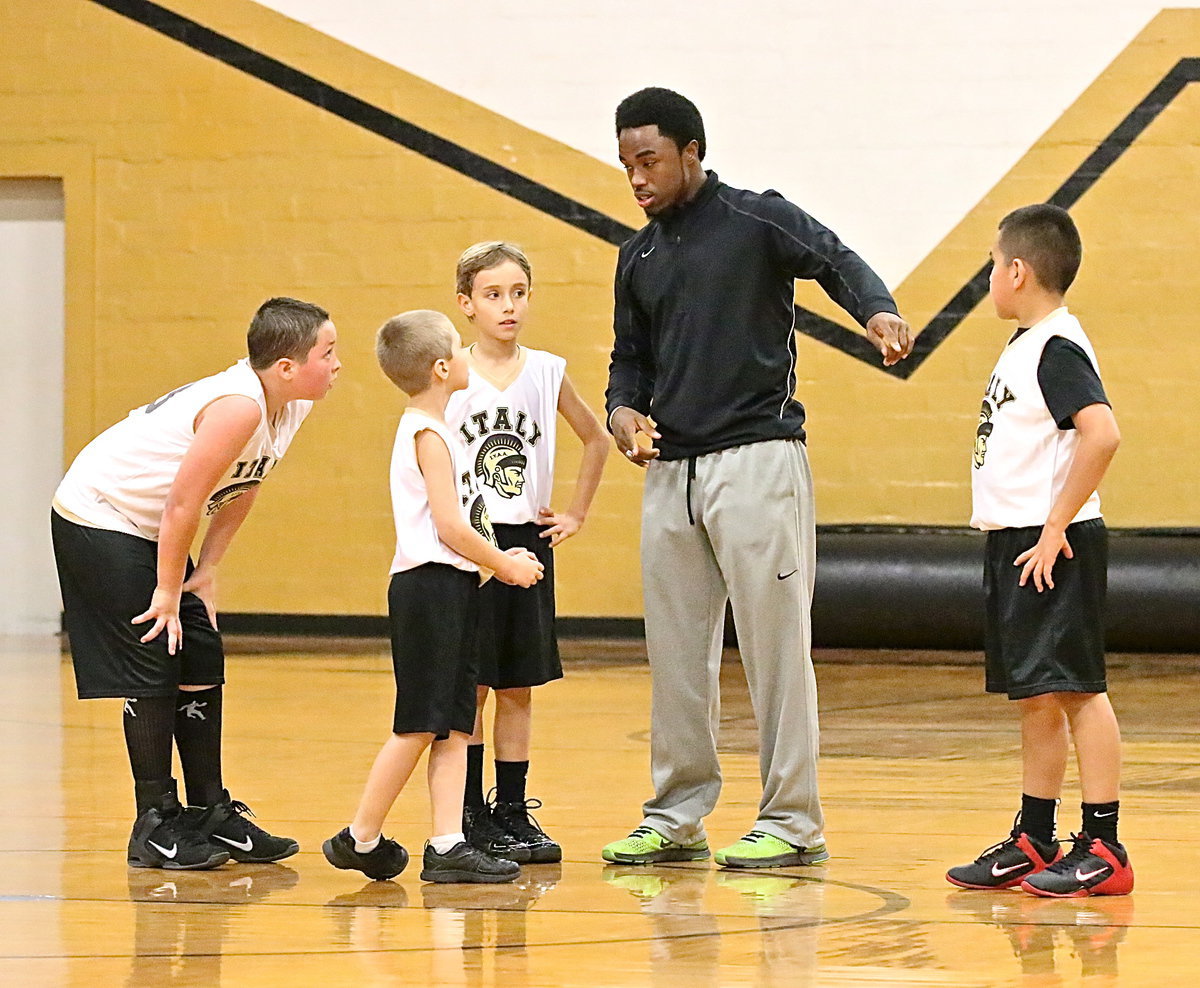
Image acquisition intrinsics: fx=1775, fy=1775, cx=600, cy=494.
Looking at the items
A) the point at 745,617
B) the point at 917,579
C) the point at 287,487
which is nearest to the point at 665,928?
the point at 745,617

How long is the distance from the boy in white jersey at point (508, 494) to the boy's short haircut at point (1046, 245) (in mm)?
1116

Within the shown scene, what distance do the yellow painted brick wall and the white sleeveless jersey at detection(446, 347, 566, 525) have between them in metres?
4.41

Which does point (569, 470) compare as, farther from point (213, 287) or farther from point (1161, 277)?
point (1161, 277)

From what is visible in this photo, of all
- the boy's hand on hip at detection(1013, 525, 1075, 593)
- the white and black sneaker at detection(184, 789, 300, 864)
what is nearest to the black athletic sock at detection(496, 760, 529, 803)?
the white and black sneaker at detection(184, 789, 300, 864)

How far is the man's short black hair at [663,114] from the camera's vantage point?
12.0ft

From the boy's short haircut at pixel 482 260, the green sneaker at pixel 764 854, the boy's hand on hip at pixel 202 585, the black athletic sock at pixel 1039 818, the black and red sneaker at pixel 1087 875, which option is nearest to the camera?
the black and red sneaker at pixel 1087 875

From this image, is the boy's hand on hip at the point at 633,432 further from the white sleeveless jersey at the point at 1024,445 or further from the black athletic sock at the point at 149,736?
the black athletic sock at the point at 149,736

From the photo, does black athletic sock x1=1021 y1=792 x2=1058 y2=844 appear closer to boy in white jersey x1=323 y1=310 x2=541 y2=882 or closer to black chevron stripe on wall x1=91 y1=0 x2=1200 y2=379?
boy in white jersey x1=323 y1=310 x2=541 y2=882

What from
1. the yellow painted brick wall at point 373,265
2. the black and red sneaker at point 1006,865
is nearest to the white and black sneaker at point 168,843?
the black and red sneaker at point 1006,865

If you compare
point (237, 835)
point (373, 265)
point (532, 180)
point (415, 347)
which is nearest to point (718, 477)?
point (415, 347)

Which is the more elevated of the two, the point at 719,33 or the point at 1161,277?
the point at 719,33

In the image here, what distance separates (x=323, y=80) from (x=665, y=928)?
6.60 m

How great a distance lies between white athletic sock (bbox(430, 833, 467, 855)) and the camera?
3.55m

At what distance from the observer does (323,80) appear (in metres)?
8.88
